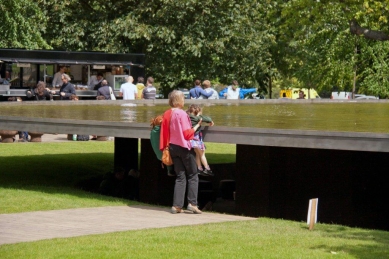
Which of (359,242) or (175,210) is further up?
(359,242)

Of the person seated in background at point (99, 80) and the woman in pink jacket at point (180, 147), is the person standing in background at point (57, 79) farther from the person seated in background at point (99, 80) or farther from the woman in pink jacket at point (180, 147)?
the woman in pink jacket at point (180, 147)

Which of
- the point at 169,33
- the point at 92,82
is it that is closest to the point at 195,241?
the point at 92,82

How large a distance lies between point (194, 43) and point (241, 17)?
306 centimetres

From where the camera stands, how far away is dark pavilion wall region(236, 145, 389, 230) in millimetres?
14391

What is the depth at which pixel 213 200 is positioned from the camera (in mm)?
17344

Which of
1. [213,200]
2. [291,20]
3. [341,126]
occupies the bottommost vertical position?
[213,200]

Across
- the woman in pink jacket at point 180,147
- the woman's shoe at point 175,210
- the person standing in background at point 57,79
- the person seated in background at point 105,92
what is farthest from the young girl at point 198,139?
the person standing in background at point 57,79

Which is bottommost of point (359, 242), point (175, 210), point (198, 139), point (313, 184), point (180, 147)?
point (175, 210)

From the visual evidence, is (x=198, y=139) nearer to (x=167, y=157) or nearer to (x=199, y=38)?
(x=167, y=157)

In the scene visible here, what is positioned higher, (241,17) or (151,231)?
(241,17)

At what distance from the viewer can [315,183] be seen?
1480 centimetres


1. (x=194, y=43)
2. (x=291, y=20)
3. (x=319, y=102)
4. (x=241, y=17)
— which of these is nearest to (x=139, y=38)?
(x=194, y=43)

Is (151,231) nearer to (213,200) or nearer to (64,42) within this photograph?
(213,200)

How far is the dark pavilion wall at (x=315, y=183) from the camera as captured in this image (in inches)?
567
